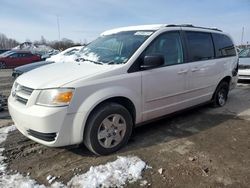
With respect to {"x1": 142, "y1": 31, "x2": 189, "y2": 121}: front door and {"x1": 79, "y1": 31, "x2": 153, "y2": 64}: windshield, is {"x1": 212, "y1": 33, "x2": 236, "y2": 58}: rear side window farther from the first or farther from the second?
{"x1": 79, "y1": 31, "x2": 153, "y2": 64}: windshield

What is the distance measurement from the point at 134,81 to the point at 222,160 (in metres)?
1.61

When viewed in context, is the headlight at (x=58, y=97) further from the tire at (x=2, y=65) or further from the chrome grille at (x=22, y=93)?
the tire at (x=2, y=65)

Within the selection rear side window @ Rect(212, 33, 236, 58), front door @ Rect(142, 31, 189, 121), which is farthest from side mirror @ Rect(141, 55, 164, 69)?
rear side window @ Rect(212, 33, 236, 58)

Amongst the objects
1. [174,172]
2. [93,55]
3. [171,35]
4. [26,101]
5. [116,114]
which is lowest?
[174,172]

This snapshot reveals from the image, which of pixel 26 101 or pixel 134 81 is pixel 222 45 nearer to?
pixel 134 81

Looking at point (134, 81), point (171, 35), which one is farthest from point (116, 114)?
point (171, 35)

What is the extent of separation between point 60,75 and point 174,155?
75.5 inches

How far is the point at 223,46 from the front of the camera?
5.73m

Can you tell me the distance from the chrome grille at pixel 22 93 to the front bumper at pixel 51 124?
0.10 meters

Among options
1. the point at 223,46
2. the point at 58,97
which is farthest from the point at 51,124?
the point at 223,46

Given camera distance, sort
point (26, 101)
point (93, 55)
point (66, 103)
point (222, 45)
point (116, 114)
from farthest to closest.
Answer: point (222, 45)
point (93, 55)
point (116, 114)
point (26, 101)
point (66, 103)

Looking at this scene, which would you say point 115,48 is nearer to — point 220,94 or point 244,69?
point 220,94

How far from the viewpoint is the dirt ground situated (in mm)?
2998

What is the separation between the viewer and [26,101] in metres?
3.29
